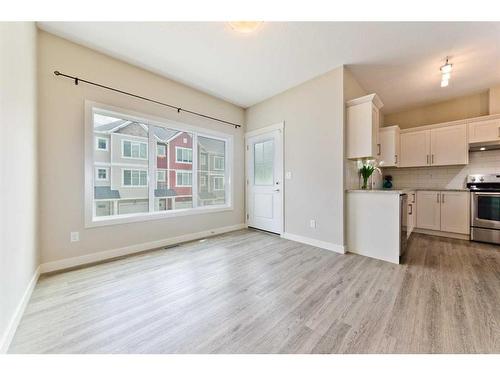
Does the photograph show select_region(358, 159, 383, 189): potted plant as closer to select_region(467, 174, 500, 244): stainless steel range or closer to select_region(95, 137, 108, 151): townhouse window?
select_region(467, 174, 500, 244): stainless steel range

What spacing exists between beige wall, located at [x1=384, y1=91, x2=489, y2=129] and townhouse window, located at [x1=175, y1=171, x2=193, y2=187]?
4721mm

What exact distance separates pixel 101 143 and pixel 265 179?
2754 mm

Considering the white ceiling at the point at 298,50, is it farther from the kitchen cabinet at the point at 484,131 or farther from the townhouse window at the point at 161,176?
the townhouse window at the point at 161,176

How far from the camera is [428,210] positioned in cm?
384

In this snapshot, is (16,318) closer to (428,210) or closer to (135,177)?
(135,177)

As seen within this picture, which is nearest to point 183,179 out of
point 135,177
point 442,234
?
point 135,177

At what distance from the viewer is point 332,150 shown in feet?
9.65

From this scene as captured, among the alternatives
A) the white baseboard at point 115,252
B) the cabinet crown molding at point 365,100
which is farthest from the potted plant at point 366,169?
the white baseboard at point 115,252

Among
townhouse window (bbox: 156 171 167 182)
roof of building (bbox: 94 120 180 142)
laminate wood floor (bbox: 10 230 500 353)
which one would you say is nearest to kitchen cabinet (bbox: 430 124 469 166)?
laminate wood floor (bbox: 10 230 500 353)
